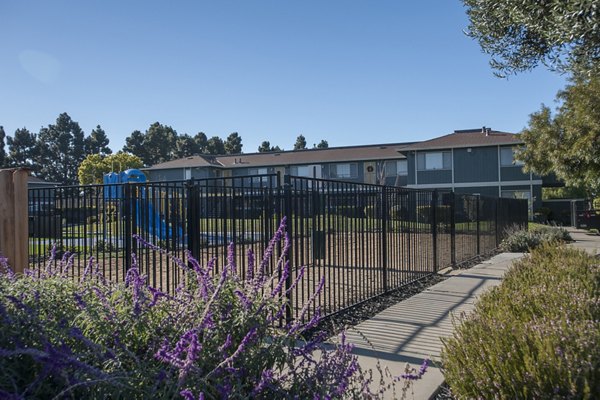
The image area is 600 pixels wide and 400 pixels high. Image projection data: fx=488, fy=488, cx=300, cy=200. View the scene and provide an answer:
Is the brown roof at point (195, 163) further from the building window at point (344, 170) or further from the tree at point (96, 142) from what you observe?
the tree at point (96, 142)

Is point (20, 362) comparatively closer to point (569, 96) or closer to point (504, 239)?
point (504, 239)

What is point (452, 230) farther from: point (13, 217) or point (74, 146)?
point (74, 146)

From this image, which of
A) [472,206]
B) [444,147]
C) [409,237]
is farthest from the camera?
[444,147]

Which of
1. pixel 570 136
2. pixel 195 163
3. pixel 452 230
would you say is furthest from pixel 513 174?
pixel 195 163

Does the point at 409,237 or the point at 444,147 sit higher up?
the point at 444,147

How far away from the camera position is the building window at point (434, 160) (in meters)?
35.0

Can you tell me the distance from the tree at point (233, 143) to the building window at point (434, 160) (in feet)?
191

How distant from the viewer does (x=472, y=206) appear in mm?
13766

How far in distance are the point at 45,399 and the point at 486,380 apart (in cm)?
252

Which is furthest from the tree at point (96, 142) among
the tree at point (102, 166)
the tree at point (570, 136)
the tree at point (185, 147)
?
the tree at point (570, 136)

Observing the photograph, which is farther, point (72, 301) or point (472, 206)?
point (472, 206)

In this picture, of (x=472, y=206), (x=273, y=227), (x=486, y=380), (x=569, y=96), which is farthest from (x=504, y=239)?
(x=486, y=380)

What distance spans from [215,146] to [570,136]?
250ft

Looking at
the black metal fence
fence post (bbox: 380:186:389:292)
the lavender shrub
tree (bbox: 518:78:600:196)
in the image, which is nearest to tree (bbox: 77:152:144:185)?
tree (bbox: 518:78:600:196)
